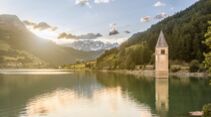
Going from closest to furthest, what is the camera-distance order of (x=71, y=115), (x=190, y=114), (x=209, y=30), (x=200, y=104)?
1. (x=209, y=30)
2. (x=190, y=114)
3. (x=71, y=115)
4. (x=200, y=104)

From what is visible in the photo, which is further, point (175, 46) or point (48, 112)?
point (175, 46)

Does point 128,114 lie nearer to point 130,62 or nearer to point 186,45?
point 186,45

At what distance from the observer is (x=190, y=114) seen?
141 ft

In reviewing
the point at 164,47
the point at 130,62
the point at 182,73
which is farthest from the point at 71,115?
the point at 130,62

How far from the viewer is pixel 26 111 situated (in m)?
49.2

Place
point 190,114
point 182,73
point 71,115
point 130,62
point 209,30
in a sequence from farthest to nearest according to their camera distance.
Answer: point 130,62 → point 182,73 → point 71,115 → point 190,114 → point 209,30

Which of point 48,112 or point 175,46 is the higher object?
point 175,46

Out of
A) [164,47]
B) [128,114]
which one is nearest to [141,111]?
[128,114]

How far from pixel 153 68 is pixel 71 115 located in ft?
432

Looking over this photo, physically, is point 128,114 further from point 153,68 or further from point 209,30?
point 153,68

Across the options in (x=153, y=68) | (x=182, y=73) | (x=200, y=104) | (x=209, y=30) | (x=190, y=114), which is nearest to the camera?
(x=209, y=30)

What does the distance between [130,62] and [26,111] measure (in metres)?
149

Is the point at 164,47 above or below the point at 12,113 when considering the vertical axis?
above

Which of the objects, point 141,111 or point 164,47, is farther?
point 164,47
